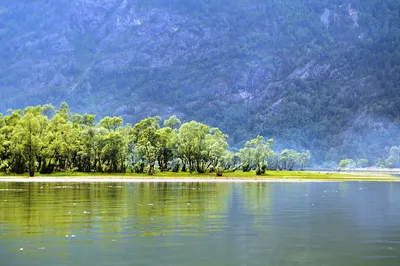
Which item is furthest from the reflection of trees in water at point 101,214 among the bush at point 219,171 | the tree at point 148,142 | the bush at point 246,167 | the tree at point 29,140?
the bush at point 246,167

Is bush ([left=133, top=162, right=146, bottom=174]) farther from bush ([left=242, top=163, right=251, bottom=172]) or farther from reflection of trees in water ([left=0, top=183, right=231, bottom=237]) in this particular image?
reflection of trees in water ([left=0, top=183, right=231, bottom=237])

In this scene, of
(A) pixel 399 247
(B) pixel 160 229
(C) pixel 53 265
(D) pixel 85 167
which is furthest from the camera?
(D) pixel 85 167

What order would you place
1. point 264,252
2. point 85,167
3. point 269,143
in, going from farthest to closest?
point 269,143, point 85,167, point 264,252

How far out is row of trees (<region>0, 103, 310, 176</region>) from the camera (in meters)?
141

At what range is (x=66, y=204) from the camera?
55.1 metres

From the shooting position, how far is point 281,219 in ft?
145

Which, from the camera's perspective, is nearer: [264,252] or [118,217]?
[264,252]

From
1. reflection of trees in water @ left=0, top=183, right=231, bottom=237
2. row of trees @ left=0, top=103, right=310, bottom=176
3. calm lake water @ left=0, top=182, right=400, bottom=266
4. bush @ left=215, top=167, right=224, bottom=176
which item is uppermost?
row of trees @ left=0, top=103, right=310, bottom=176

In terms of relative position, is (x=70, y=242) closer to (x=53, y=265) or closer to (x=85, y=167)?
(x=53, y=265)

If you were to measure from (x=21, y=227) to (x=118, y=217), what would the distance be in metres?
8.30

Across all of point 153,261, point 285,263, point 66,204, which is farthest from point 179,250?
point 66,204

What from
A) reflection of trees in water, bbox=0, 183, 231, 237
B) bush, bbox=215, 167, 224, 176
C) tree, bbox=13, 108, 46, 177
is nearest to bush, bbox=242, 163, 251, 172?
bush, bbox=215, 167, 224, 176

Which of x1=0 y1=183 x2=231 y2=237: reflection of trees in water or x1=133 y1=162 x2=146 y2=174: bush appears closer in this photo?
x1=0 y1=183 x2=231 y2=237: reflection of trees in water

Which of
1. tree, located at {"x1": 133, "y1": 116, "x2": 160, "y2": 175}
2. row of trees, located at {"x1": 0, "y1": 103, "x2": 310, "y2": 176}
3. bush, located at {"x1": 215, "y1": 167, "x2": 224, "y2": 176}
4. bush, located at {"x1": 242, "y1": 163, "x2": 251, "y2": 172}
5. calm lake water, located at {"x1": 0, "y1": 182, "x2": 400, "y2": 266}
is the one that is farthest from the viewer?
bush, located at {"x1": 242, "y1": 163, "x2": 251, "y2": 172}
